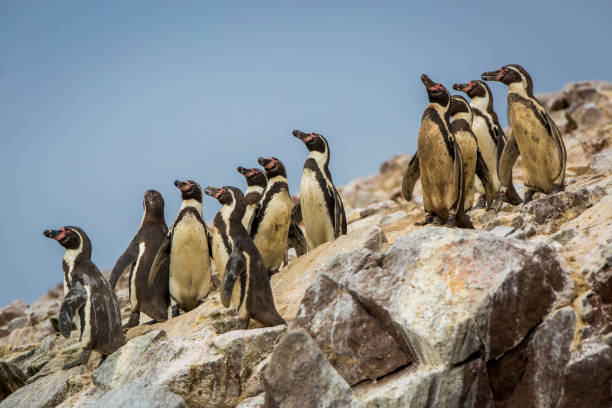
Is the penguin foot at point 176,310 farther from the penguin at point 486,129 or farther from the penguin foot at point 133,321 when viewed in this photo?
the penguin at point 486,129

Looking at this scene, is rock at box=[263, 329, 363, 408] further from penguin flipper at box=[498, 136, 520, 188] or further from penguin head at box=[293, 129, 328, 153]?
penguin flipper at box=[498, 136, 520, 188]

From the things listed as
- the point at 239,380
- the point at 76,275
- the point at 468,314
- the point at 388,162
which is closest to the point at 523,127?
the point at 468,314

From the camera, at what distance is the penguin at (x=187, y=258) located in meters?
8.30

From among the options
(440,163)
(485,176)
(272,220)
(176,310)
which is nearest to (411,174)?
(485,176)

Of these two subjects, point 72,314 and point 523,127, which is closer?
point 72,314

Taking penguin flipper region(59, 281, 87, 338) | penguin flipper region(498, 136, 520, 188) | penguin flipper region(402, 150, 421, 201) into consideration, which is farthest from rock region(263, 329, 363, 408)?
penguin flipper region(498, 136, 520, 188)

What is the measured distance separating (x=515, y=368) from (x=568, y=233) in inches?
61.4

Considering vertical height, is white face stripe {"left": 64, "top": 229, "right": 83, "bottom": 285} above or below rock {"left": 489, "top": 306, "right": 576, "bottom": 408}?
above

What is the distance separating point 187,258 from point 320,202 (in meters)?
1.87

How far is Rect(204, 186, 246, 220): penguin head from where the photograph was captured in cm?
700

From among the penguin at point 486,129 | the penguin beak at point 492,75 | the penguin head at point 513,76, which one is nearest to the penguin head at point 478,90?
the penguin at point 486,129

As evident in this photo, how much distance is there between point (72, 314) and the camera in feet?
22.1

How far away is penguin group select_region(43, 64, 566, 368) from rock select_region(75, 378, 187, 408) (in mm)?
1433

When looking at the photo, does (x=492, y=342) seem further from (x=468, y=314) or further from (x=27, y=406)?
(x=27, y=406)
